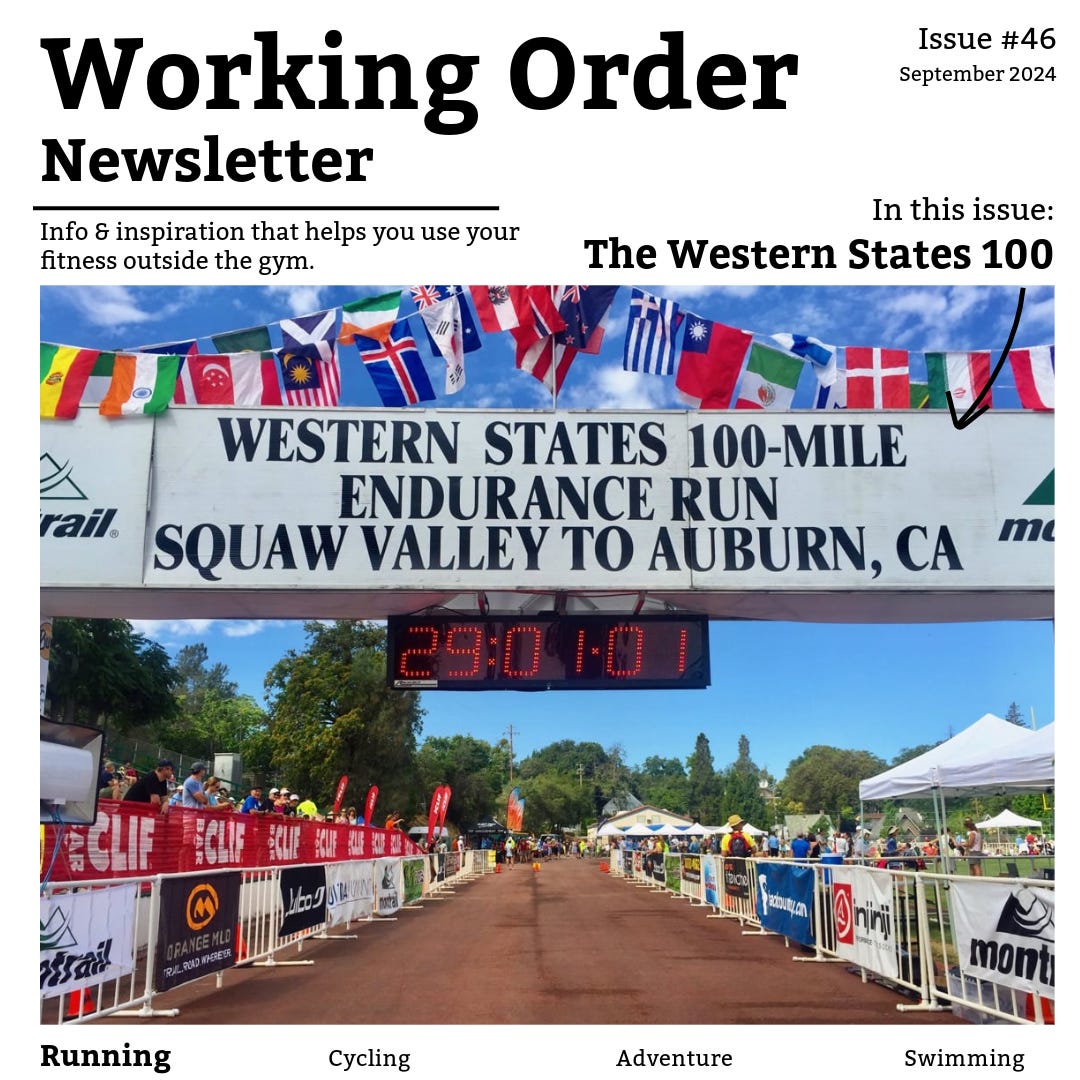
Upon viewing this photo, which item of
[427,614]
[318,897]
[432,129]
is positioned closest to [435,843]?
[318,897]

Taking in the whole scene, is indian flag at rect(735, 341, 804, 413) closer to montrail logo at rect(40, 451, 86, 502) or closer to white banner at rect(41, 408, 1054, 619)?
white banner at rect(41, 408, 1054, 619)

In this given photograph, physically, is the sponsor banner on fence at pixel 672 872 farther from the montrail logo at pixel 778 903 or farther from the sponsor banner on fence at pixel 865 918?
the sponsor banner on fence at pixel 865 918

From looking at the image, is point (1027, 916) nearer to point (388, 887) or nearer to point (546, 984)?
point (546, 984)

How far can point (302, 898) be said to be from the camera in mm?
12086

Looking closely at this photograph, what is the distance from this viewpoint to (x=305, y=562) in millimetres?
9859

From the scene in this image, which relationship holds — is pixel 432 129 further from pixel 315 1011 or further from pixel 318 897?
pixel 318 897

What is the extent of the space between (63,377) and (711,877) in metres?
14.7

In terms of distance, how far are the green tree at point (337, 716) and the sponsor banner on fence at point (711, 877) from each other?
25612 mm

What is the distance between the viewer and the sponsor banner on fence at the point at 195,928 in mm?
7977

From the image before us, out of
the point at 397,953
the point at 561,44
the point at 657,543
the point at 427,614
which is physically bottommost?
the point at 397,953

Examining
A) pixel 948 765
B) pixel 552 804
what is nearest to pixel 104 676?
pixel 948 765

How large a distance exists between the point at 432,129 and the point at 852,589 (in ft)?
19.0

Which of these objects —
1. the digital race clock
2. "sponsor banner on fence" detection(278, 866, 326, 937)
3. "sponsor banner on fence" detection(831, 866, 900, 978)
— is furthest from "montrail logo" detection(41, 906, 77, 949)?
"sponsor banner on fence" detection(831, 866, 900, 978)

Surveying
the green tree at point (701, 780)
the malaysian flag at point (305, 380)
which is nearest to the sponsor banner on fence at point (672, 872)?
the malaysian flag at point (305, 380)
